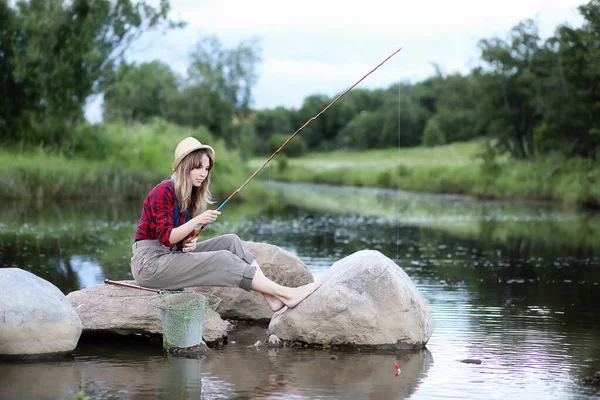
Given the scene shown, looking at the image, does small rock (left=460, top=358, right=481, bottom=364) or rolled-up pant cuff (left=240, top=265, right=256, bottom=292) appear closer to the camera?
small rock (left=460, top=358, right=481, bottom=364)

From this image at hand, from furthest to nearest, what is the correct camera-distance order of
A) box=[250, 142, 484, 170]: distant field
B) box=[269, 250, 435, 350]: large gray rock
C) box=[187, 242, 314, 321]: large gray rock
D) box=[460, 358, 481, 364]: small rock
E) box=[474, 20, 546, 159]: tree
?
box=[250, 142, 484, 170]: distant field
box=[474, 20, 546, 159]: tree
box=[187, 242, 314, 321]: large gray rock
box=[269, 250, 435, 350]: large gray rock
box=[460, 358, 481, 364]: small rock

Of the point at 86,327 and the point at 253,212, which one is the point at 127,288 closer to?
the point at 86,327

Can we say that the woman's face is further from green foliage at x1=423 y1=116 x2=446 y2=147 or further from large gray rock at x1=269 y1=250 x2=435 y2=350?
green foliage at x1=423 y1=116 x2=446 y2=147

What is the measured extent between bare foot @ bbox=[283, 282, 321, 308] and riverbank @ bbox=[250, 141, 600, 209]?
20.4 metres

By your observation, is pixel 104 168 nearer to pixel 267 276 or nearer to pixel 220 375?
pixel 267 276

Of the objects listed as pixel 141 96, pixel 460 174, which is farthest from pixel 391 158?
pixel 141 96

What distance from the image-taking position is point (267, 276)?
32.8ft

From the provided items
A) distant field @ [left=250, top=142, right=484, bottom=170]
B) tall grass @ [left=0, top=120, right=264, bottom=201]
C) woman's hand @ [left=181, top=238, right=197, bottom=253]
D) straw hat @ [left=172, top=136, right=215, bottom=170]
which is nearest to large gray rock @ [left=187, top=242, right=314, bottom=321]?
woman's hand @ [left=181, top=238, right=197, bottom=253]

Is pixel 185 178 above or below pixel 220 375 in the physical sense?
above

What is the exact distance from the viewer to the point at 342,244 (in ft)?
62.7

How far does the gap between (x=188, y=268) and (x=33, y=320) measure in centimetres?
146

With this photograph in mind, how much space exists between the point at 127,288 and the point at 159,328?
531mm

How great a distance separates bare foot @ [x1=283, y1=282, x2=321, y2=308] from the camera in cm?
838

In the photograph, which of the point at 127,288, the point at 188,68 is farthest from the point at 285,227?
the point at 188,68
